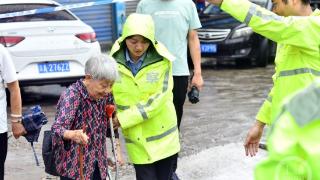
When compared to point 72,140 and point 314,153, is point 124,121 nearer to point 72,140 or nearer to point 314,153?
point 72,140

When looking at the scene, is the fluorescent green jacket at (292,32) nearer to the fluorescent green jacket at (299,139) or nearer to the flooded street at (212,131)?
the fluorescent green jacket at (299,139)

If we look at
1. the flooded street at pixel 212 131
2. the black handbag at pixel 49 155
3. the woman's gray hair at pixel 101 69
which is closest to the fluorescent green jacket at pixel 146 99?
the woman's gray hair at pixel 101 69

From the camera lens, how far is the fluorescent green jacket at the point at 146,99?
4000mm

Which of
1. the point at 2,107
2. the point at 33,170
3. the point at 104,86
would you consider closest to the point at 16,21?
the point at 33,170

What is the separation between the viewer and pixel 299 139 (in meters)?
1.63

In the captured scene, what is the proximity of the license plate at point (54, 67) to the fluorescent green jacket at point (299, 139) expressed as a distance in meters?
7.80

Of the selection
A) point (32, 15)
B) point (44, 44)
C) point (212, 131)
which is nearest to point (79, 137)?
point (212, 131)

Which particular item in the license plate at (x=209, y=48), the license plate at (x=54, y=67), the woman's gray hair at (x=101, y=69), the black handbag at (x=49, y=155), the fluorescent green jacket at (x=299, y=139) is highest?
the fluorescent green jacket at (x=299, y=139)

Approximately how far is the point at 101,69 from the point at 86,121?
35cm

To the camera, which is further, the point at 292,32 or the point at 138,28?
the point at 138,28

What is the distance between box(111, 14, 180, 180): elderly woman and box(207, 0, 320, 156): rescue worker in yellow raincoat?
736 mm

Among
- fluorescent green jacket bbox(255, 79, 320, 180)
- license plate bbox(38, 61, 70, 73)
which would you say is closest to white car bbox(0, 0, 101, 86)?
license plate bbox(38, 61, 70, 73)

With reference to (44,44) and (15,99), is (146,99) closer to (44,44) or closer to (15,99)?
(15,99)

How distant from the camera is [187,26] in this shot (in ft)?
17.5
